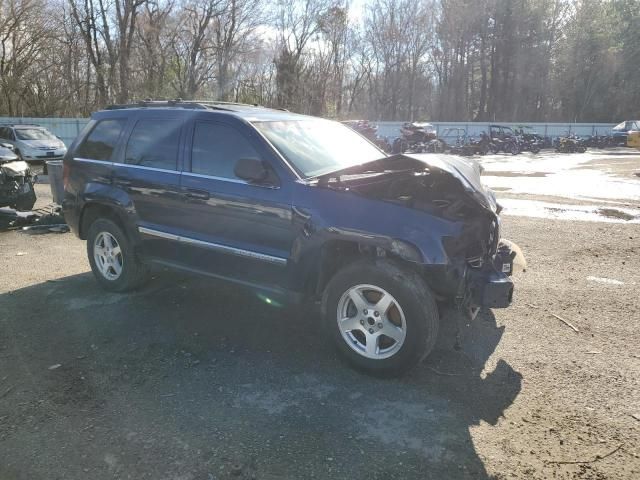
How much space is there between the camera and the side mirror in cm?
390

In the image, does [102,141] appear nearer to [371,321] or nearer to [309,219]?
[309,219]

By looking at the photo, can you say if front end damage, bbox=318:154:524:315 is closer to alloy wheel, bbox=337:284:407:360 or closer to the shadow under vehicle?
alloy wheel, bbox=337:284:407:360

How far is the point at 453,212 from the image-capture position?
361cm

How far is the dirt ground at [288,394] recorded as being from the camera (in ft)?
9.01

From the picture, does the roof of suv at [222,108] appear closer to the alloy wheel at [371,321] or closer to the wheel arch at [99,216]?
the wheel arch at [99,216]

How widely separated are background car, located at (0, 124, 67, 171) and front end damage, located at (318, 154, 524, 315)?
1893 centimetres

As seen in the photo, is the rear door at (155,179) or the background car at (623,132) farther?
the background car at (623,132)

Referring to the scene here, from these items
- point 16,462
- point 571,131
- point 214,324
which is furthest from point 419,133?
point 16,462

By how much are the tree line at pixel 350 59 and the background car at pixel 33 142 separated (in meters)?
13.2

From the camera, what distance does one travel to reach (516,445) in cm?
Result: 288

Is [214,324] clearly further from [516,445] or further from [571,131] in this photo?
[571,131]

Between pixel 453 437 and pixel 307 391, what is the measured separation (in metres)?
1.02

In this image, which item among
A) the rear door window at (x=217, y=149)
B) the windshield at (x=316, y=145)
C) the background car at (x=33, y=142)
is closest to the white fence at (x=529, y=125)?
the background car at (x=33, y=142)

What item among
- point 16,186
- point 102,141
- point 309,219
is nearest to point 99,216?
point 102,141
